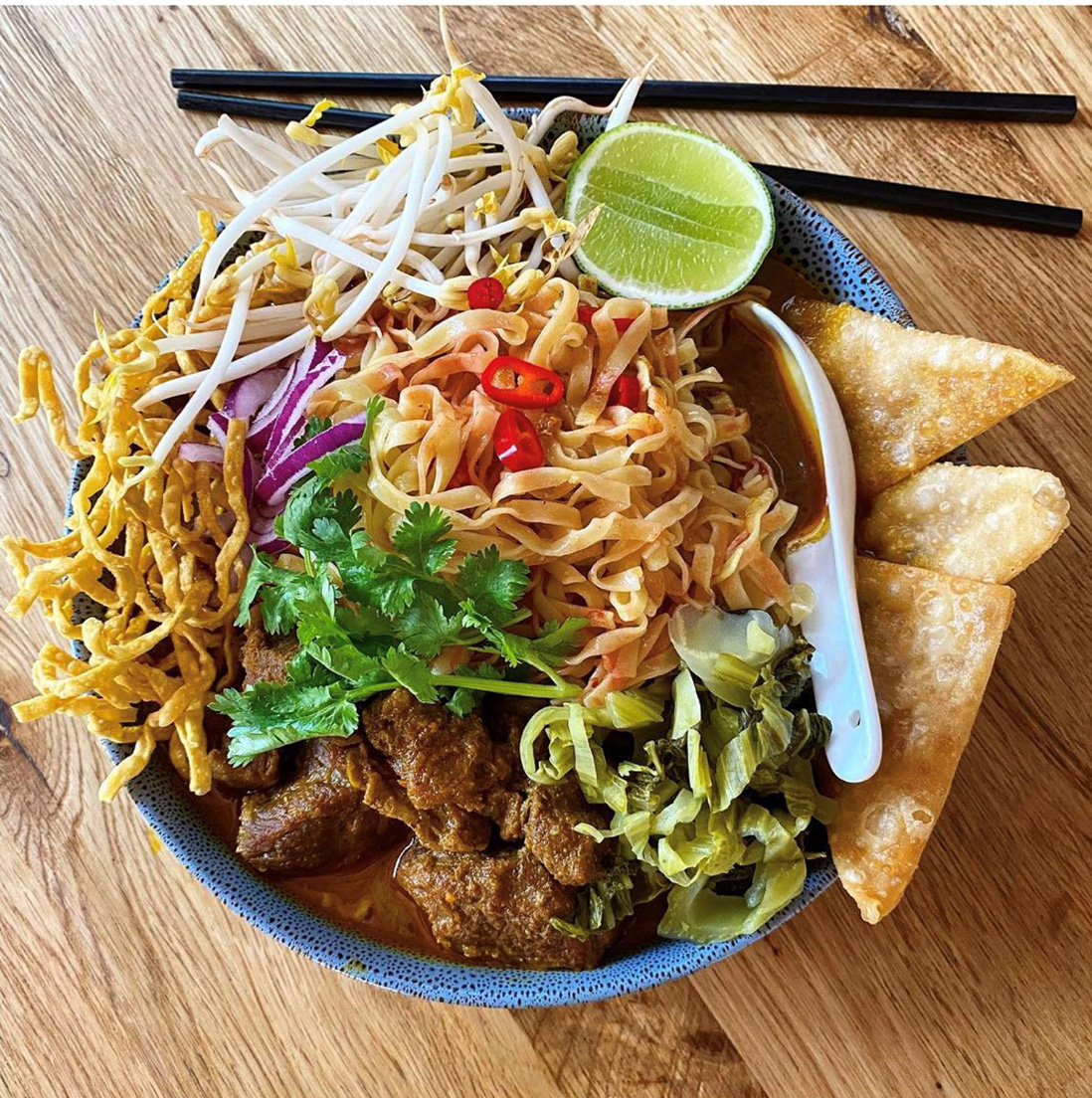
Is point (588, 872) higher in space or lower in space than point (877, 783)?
higher

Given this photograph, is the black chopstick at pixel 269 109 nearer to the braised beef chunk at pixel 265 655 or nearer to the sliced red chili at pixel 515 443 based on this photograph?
Answer: the sliced red chili at pixel 515 443

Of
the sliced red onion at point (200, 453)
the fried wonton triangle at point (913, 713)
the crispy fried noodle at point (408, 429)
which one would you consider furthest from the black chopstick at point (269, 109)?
the fried wonton triangle at point (913, 713)

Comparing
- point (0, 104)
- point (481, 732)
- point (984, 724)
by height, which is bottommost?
point (984, 724)

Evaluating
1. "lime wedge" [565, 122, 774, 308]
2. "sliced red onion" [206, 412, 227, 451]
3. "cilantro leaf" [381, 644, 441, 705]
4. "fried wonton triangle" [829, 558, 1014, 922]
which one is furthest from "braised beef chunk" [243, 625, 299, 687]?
"fried wonton triangle" [829, 558, 1014, 922]

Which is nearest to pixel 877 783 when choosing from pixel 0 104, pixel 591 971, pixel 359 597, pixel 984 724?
pixel 984 724

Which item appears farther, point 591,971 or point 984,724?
point 984,724

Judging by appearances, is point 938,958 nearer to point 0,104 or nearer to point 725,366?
point 725,366
